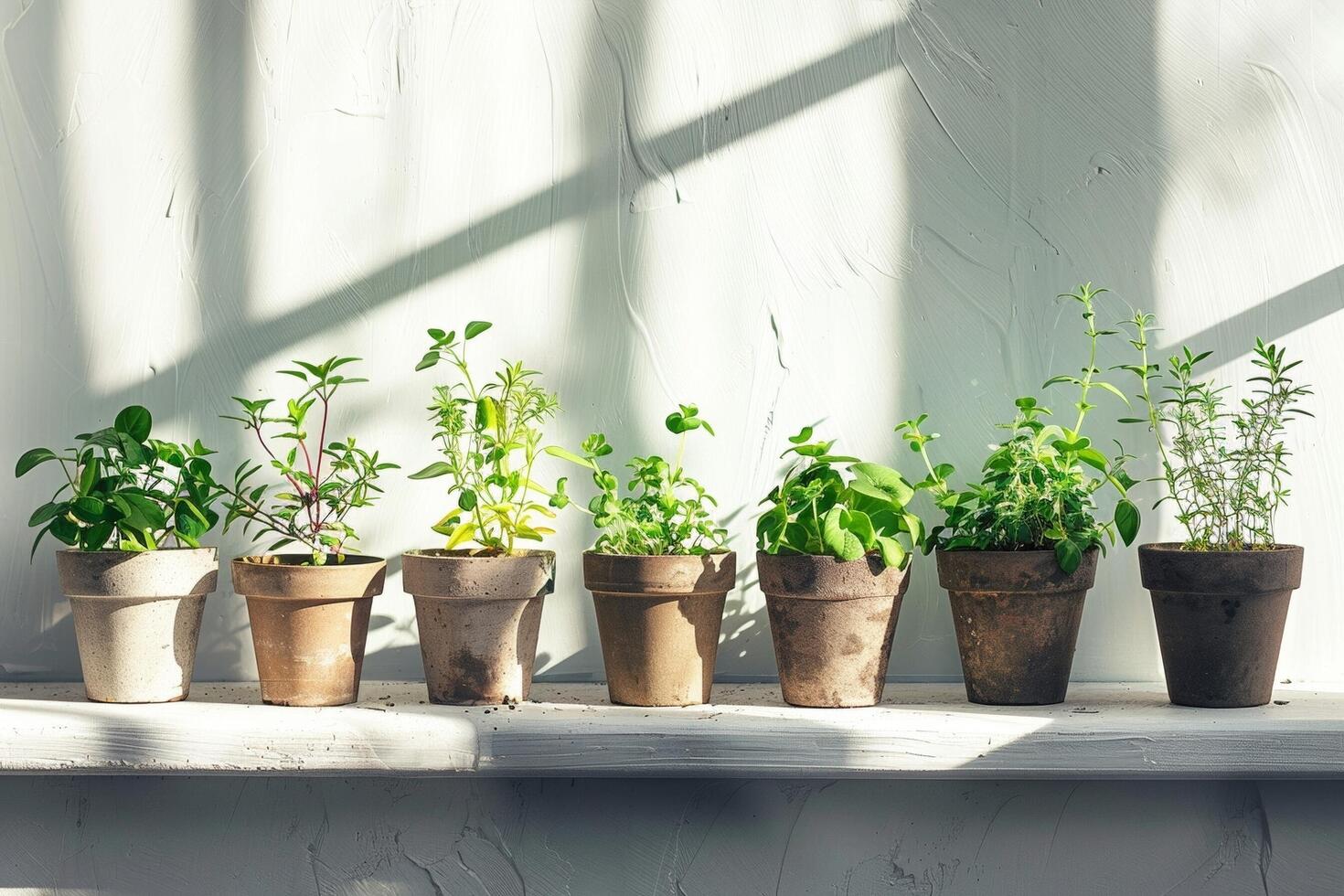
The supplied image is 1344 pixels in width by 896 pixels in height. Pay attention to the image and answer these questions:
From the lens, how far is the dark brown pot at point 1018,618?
136 centimetres

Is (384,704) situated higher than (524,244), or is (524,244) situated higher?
(524,244)

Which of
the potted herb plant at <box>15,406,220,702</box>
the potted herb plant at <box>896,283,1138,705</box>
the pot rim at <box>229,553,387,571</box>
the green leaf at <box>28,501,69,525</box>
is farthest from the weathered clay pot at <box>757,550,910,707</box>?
the green leaf at <box>28,501,69,525</box>

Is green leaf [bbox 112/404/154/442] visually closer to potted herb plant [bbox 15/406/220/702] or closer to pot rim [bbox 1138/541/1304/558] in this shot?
potted herb plant [bbox 15/406/220/702]

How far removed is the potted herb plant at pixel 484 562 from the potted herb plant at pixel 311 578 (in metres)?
0.08

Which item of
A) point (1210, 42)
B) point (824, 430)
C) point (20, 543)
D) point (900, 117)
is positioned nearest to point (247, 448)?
point (20, 543)

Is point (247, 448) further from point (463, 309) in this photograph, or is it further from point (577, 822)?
point (577, 822)

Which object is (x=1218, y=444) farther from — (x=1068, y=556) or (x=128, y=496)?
(x=128, y=496)

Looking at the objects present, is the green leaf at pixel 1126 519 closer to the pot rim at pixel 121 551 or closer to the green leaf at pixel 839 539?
the green leaf at pixel 839 539

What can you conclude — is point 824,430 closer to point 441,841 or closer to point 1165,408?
point 1165,408

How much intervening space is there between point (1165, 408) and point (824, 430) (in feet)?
1.55

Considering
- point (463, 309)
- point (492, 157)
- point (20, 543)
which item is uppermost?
point (492, 157)

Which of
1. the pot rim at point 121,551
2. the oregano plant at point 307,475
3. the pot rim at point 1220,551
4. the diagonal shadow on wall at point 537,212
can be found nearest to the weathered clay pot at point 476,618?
the oregano plant at point 307,475

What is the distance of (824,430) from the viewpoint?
5.12 ft

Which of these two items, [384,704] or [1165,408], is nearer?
[384,704]
